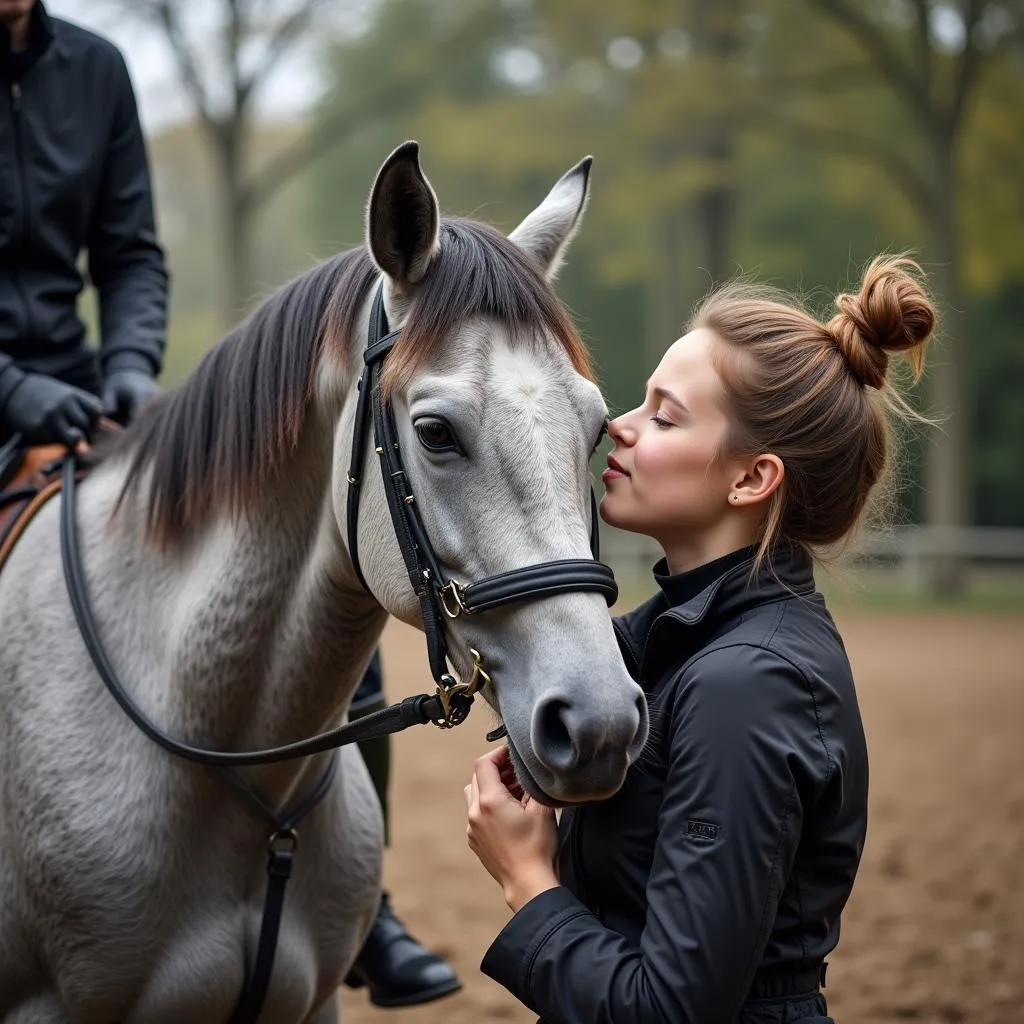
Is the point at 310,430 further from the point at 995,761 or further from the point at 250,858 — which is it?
the point at 995,761

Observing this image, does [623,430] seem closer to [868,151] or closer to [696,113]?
[696,113]

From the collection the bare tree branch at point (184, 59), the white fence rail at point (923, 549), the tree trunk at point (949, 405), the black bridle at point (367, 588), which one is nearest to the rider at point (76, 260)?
the black bridle at point (367, 588)

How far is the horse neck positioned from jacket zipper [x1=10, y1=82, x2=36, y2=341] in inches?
40.0

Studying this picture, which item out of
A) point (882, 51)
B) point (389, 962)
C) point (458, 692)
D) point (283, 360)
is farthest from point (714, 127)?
point (458, 692)

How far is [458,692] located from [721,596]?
0.47m

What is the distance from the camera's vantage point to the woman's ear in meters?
2.21

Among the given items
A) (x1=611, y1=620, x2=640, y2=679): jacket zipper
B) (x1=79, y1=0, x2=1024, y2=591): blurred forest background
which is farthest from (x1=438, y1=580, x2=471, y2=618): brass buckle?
(x1=79, y1=0, x2=1024, y2=591): blurred forest background

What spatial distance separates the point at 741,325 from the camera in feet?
7.67

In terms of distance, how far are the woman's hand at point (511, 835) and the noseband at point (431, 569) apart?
0.42ft

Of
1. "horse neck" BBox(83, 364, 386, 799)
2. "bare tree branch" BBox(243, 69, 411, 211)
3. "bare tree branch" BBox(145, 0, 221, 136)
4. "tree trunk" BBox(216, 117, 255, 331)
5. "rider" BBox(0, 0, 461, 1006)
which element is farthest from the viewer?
"bare tree branch" BBox(243, 69, 411, 211)

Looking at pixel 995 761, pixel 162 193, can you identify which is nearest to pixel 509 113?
pixel 995 761

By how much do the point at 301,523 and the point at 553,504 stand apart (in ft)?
2.23

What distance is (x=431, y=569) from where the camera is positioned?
2.22 meters

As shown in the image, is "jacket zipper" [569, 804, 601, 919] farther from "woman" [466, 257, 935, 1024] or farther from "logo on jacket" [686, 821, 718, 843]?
"logo on jacket" [686, 821, 718, 843]
